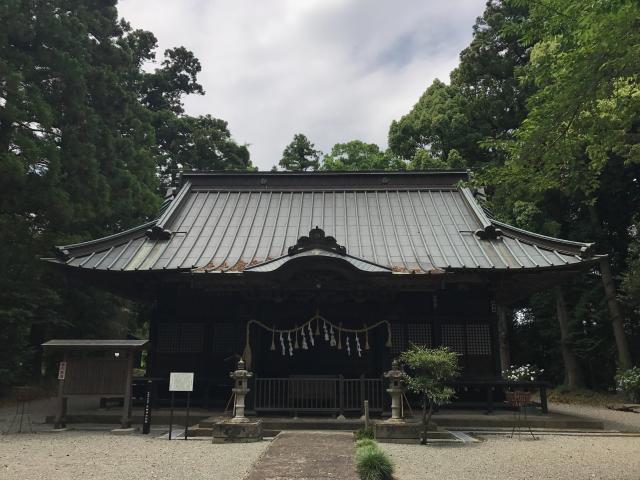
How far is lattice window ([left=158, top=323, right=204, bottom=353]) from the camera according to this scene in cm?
1431

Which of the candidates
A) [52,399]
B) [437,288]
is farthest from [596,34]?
[52,399]

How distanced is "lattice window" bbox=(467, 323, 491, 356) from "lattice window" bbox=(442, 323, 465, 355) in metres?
0.20

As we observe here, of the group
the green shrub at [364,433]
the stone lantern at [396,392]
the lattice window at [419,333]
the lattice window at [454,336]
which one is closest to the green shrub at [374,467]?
the green shrub at [364,433]

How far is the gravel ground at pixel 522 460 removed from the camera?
7301 mm

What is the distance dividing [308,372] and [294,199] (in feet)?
22.6

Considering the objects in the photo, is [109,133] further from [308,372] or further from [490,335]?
[490,335]

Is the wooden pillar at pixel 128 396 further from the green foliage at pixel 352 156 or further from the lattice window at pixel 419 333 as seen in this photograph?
the green foliage at pixel 352 156

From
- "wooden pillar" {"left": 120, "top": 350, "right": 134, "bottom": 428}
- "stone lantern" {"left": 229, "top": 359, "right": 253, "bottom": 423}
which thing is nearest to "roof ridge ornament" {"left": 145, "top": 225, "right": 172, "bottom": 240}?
"wooden pillar" {"left": 120, "top": 350, "right": 134, "bottom": 428}

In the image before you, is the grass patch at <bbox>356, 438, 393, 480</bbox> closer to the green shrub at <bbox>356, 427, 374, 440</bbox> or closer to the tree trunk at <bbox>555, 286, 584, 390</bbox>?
the green shrub at <bbox>356, 427, 374, 440</bbox>

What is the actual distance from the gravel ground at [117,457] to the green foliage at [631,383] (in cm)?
1667

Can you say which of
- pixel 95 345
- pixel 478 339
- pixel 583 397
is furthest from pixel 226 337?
pixel 583 397

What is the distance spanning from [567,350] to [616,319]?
11.0ft

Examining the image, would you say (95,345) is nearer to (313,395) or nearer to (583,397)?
(313,395)

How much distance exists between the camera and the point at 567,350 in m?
24.2
